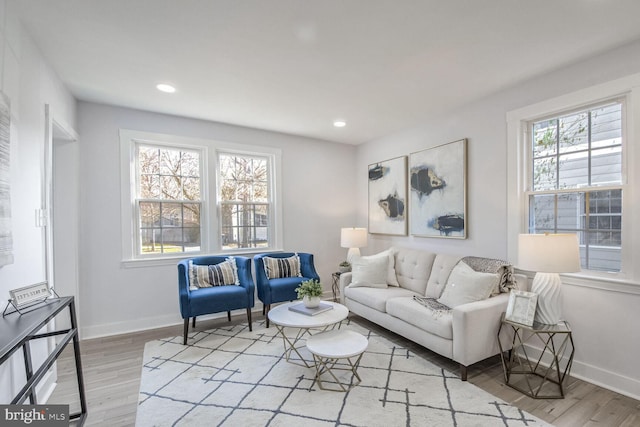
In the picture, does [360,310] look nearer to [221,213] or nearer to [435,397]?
[435,397]

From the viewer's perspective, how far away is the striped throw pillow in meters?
3.45

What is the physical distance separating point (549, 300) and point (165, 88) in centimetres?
390

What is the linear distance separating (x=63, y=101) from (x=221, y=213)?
6.59 ft

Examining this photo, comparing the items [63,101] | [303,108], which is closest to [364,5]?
[303,108]

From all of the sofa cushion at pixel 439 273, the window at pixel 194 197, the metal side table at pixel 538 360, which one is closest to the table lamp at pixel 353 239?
the window at pixel 194 197

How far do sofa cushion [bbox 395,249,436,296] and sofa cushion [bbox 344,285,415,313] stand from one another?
12 cm

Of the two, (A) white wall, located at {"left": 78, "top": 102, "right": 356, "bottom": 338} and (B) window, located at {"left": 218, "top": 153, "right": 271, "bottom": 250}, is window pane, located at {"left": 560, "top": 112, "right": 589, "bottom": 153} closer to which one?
(A) white wall, located at {"left": 78, "top": 102, "right": 356, "bottom": 338}

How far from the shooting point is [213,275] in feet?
11.6

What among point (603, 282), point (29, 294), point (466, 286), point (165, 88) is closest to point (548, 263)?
point (603, 282)

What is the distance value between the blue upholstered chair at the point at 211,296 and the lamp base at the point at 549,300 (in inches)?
110

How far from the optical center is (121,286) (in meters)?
3.51

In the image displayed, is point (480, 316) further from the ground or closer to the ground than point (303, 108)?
closer to the ground

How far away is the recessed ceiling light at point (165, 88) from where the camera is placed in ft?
9.59

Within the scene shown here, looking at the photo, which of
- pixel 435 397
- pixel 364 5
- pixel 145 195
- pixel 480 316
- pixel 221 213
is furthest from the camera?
pixel 221 213
